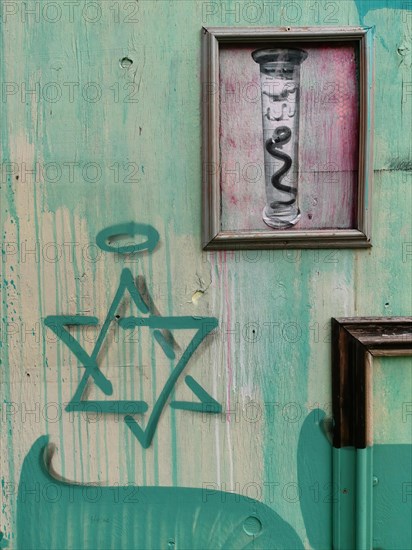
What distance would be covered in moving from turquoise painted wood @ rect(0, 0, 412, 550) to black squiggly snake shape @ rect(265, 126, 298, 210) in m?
→ 0.18

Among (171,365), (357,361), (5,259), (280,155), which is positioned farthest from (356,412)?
(5,259)

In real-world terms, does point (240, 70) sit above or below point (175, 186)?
above

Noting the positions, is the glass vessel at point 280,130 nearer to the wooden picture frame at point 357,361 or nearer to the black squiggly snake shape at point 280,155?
the black squiggly snake shape at point 280,155

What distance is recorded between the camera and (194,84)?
154cm

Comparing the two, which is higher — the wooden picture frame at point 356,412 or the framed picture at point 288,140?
the framed picture at point 288,140

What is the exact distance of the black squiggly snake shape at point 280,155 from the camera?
155cm

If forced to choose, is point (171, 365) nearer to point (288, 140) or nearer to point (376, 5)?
point (288, 140)

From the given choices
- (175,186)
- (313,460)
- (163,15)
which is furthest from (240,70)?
(313,460)

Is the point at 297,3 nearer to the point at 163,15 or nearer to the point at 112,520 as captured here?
the point at 163,15

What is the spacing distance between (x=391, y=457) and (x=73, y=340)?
0.92 meters

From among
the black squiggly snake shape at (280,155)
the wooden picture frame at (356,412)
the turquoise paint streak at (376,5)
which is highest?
the turquoise paint streak at (376,5)

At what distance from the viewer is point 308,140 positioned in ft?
5.10

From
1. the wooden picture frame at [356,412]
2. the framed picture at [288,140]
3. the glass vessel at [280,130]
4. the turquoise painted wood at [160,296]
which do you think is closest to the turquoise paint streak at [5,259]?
the turquoise painted wood at [160,296]

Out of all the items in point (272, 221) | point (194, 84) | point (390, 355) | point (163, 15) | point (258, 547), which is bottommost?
point (258, 547)
